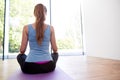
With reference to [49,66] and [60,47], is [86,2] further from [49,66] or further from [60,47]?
[49,66]

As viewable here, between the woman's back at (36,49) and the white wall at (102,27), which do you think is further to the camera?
the white wall at (102,27)

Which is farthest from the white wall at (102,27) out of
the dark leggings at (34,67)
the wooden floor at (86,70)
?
the dark leggings at (34,67)

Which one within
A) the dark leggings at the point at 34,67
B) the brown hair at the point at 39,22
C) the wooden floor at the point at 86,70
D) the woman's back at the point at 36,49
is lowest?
the wooden floor at the point at 86,70

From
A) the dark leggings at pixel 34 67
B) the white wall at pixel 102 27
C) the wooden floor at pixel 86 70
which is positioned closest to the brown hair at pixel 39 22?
the dark leggings at pixel 34 67

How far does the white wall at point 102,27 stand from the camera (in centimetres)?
349

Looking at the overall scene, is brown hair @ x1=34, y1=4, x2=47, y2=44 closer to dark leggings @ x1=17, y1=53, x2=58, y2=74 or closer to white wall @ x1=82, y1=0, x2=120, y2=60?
dark leggings @ x1=17, y1=53, x2=58, y2=74

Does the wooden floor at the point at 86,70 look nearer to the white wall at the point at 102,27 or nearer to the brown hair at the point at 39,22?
the brown hair at the point at 39,22

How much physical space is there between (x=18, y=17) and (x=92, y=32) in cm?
201

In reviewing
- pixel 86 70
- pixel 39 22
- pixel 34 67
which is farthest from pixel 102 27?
pixel 34 67

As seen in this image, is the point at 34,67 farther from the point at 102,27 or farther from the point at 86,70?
the point at 102,27

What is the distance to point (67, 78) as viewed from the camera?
183 centimetres

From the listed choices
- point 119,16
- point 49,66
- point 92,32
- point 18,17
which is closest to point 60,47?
point 92,32

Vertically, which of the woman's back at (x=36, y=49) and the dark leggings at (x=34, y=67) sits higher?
the woman's back at (x=36, y=49)

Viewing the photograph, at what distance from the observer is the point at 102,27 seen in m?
3.72
